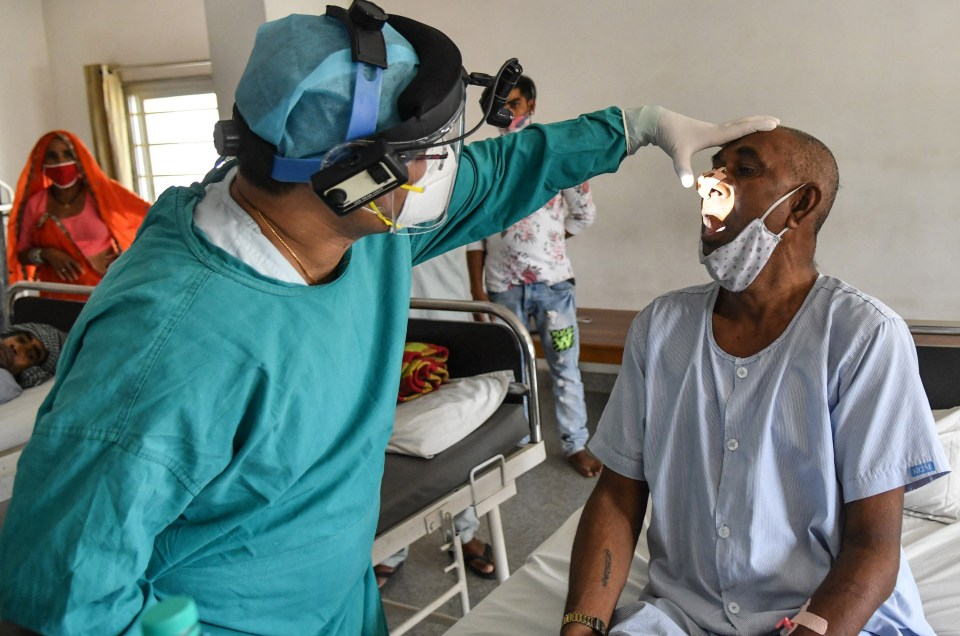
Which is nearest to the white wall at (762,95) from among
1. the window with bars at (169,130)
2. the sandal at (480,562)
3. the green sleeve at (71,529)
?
the window with bars at (169,130)

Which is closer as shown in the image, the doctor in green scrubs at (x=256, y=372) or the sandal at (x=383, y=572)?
the doctor in green scrubs at (x=256, y=372)

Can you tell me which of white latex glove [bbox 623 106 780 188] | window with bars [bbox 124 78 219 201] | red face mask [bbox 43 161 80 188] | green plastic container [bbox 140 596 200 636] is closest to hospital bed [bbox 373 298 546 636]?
white latex glove [bbox 623 106 780 188]

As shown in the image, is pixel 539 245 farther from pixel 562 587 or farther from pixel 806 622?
pixel 806 622

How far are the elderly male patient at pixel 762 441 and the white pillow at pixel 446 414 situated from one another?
0.72 m

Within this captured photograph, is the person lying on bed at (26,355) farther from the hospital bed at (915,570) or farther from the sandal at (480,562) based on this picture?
the hospital bed at (915,570)

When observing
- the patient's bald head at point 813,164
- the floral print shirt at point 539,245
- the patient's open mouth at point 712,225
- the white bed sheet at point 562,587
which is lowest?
the white bed sheet at point 562,587

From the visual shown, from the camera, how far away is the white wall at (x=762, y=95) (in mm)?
4289

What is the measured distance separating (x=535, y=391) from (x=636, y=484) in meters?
0.84

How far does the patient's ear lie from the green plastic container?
4.50 feet

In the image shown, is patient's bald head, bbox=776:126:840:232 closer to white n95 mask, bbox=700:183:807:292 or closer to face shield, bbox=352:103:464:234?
white n95 mask, bbox=700:183:807:292

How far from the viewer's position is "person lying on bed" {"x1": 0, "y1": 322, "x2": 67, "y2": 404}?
3.74 metres

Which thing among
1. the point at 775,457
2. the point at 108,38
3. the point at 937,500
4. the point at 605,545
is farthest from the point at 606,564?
the point at 108,38

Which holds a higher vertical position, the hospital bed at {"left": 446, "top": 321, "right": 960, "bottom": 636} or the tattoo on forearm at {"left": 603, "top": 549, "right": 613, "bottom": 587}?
the tattoo on forearm at {"left": 603, "top": 549, "right": 613, "bottom": 587}

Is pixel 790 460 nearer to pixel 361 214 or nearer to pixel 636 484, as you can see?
pixel 636 484
